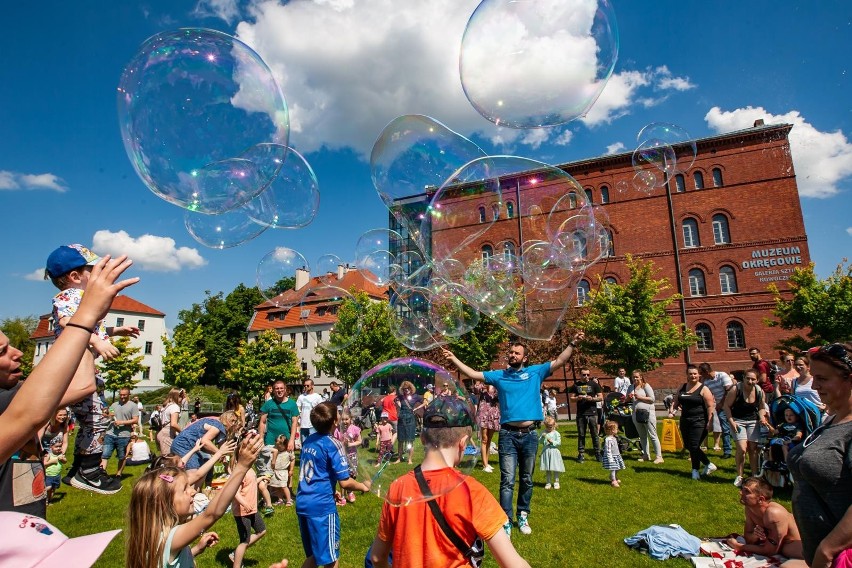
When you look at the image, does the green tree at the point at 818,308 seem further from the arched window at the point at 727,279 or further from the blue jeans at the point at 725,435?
the blue jeans at the point at 725,435

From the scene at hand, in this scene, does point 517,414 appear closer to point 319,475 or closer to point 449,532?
point 319,475

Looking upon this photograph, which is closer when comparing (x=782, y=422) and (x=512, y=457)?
(x=512, y=457)

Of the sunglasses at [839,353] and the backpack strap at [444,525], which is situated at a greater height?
the sunglasses at [839,353]

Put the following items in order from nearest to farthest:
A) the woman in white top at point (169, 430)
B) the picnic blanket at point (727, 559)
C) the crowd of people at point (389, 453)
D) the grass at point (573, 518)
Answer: the crowd of people at point (389, 453) < the picnic blanket at point (727, 559) < the grass at point (573, 518) < the woman in white top at point (169, 430)

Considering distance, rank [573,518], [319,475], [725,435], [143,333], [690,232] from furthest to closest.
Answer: [143,333] < [690,232] < [725,435] < [573,518] < [319,475]

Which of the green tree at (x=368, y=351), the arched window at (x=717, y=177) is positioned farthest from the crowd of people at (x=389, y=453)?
the arched window at (x=717, y=177)

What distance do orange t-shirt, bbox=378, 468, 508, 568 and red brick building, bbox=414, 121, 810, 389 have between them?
2970 cm

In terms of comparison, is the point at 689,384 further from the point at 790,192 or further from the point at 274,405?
the point at 790,192

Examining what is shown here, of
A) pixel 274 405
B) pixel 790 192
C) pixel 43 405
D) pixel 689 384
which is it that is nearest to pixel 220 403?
pixel 274 405

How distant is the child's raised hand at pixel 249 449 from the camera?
9.02 feet

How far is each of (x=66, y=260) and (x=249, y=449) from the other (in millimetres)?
1660

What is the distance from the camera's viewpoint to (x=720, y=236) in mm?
34938

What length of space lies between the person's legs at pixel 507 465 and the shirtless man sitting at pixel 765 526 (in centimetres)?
263

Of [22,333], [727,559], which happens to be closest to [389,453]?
[727,559]
